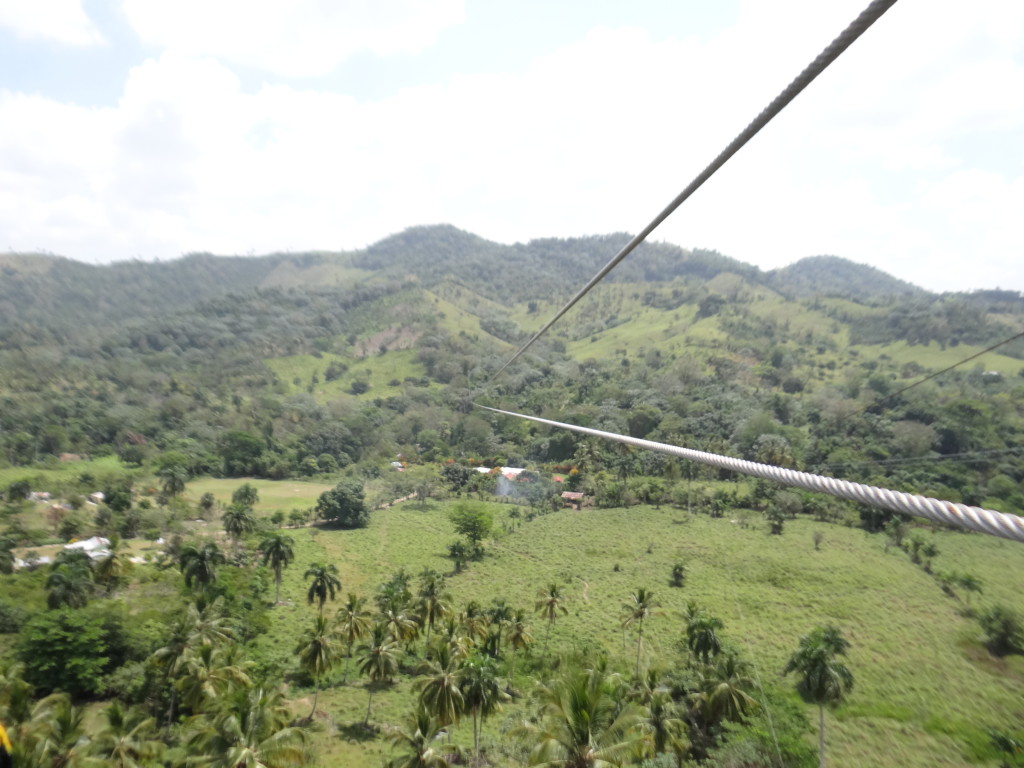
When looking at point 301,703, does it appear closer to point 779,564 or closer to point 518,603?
point 518,603

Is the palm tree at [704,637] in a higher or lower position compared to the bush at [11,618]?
higher

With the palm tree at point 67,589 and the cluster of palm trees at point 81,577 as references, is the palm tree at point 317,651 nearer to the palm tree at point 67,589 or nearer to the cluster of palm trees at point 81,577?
the cluster of palm trees at point 81,577

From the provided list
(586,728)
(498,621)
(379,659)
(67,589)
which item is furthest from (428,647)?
(586,728)

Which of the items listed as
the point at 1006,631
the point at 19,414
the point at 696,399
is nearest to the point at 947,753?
the point at 1006,631

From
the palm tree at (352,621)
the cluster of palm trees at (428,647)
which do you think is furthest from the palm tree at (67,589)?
the palm tree at (352,621)

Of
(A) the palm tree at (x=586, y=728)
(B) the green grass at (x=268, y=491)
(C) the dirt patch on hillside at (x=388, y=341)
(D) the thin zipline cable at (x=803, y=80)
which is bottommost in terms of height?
(B) the green grass at (x=268, y=491)

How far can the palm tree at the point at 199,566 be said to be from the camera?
24.0m

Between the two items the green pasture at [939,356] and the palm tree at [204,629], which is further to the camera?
the green pasture at [939,356]

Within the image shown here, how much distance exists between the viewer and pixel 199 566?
24.0 meters

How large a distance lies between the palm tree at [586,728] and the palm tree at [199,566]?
21065mm

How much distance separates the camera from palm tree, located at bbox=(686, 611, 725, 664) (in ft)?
62.8

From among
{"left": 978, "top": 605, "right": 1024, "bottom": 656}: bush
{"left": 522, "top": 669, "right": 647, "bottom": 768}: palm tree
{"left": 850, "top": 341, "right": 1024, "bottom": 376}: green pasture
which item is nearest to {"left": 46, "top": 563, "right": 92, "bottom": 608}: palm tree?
{"left": 522, "top": 669, "right": 647, "bottom": 768}: palm tree

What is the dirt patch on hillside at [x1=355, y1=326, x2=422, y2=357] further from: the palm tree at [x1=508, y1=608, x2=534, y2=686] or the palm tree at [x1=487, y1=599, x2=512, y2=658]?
the palm tree at [x1=508, y1=608, x2=534, y2=686]

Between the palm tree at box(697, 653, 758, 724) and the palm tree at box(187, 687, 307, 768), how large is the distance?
1183 cm
